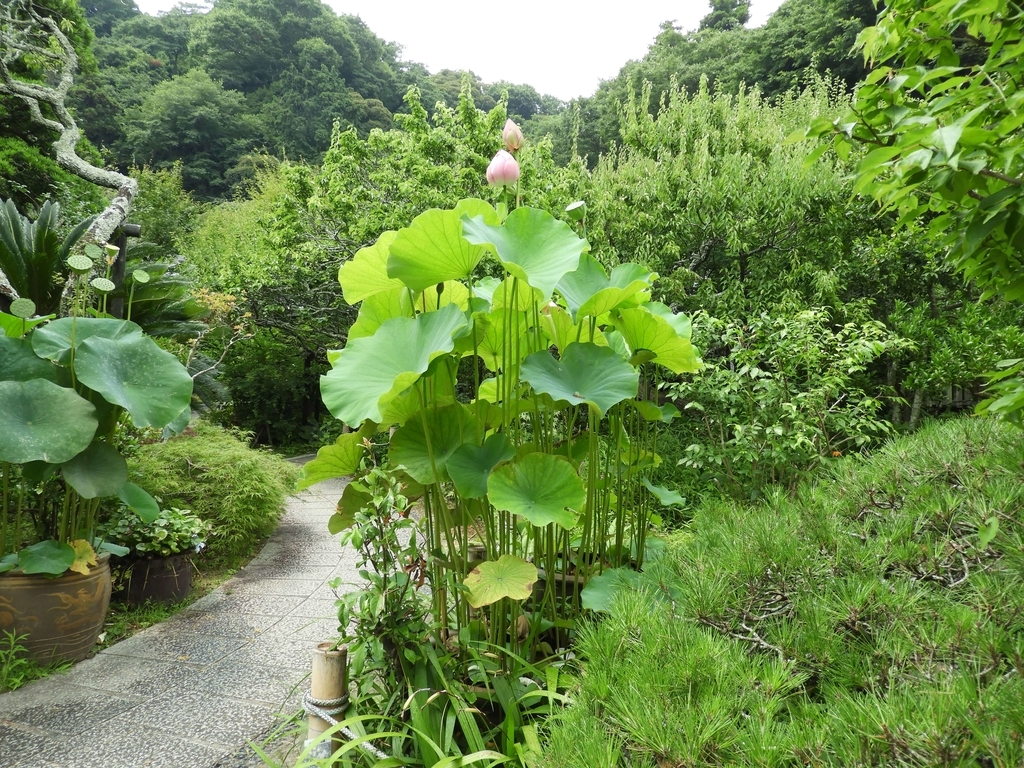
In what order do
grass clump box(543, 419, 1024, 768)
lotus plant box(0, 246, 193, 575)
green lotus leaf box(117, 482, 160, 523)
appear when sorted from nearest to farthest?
1. grass clump box(543, 419, 1024, 768)
2. lotus plant box(0, 246, 193, 575)
3. green lotus leaf box(117, 482, 160, 523)

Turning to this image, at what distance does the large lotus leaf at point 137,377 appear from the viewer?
1.90 m

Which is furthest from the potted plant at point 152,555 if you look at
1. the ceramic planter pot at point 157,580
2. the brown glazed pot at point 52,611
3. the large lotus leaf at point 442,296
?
the large lotus leaf at point 442,296

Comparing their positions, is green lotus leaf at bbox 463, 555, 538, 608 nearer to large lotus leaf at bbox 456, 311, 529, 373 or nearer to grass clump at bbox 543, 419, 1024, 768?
grass clump at bbox 543, 419, 1024, 768

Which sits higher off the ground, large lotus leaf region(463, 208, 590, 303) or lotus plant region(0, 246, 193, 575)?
large lotus leaf region(463, 208, 590, 303)

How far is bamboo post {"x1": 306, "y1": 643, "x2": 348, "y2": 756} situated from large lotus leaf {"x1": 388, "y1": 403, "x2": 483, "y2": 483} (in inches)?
16.1

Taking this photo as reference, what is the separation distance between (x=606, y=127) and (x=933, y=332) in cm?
1105

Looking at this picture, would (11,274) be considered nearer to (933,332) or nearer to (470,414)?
(470,414)

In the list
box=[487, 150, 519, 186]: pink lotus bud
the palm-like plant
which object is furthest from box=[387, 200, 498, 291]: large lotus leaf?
the palm-like plant

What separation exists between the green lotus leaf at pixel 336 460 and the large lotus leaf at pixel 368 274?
0.36m

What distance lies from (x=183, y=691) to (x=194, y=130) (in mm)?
19759

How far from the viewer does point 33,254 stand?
3117 millimetres

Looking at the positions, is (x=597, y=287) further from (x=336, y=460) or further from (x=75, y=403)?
(x=75, y=403)

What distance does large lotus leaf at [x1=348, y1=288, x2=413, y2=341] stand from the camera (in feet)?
4.88

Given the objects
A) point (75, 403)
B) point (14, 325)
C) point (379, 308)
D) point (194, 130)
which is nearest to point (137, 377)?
point (75, 403)
